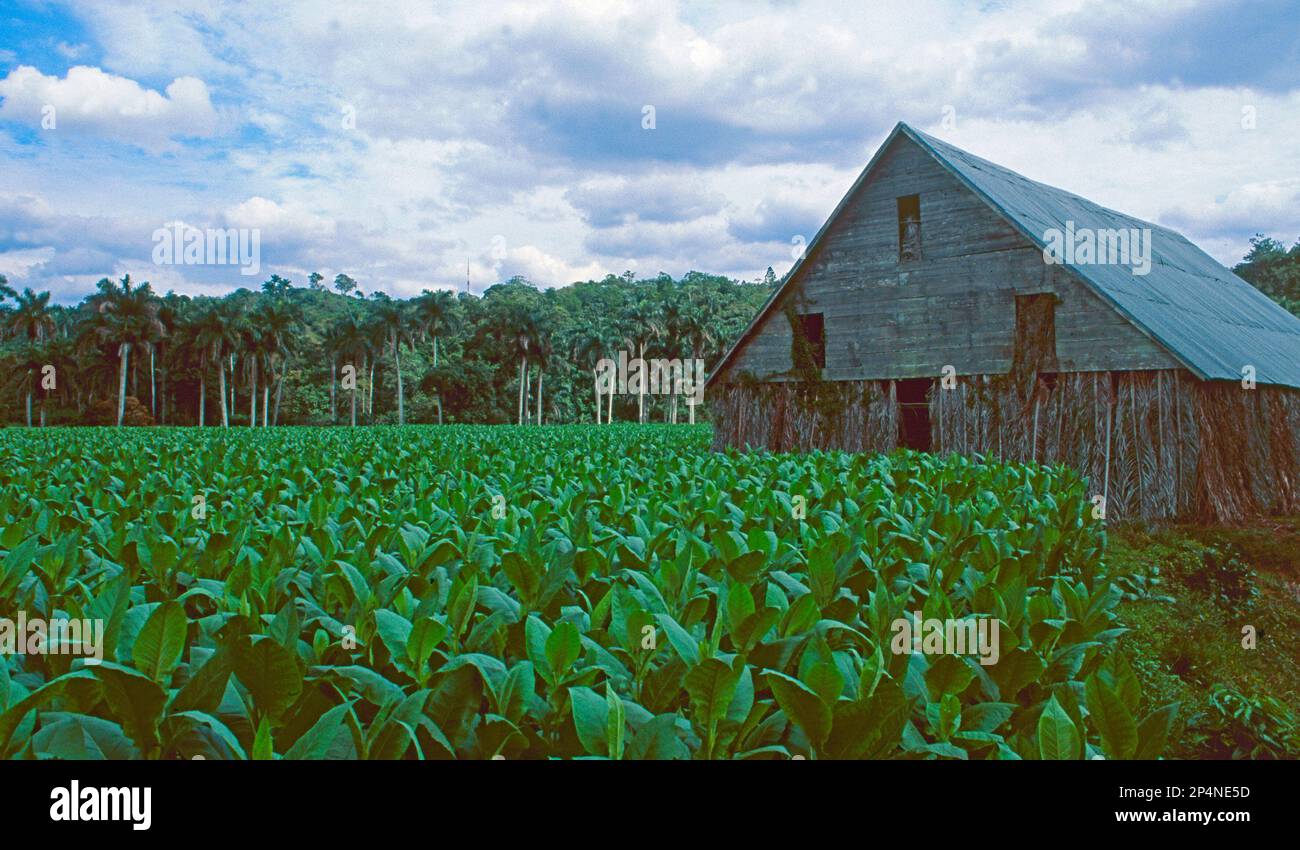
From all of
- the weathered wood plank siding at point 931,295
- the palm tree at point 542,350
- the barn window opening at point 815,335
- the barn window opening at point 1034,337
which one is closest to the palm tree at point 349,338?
the palm tree at point 542,350


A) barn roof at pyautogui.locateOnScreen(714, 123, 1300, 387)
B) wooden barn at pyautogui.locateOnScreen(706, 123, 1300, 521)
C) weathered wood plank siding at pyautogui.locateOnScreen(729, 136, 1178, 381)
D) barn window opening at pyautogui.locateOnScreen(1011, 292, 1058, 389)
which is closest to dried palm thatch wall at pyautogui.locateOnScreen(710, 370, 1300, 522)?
wooden barn at pyautogui.locateOnScreen(706, 123, 1300, 521)

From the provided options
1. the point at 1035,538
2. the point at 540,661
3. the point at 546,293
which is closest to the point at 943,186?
the point at 1035,538

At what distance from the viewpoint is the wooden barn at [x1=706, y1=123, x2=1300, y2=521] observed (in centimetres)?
1761

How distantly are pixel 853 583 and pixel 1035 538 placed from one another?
1.60 meters

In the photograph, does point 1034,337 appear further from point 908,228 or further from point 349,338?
point 349,338

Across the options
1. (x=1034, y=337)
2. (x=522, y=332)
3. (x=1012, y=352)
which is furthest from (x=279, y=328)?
(x=1034, y=337)

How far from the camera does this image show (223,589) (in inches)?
128

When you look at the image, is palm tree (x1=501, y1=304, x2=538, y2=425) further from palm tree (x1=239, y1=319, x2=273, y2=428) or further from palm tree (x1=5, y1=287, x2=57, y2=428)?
palm tree (x1=5, y1=287, x2=57, y2=428)

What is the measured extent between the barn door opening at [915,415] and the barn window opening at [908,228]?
315 cm

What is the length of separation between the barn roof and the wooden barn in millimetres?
78

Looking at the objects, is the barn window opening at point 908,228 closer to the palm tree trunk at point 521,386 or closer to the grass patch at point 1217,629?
the grass patch at point 1217,629

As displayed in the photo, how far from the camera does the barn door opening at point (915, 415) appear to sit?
906 inches

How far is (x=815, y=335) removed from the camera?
23609 millimetres
